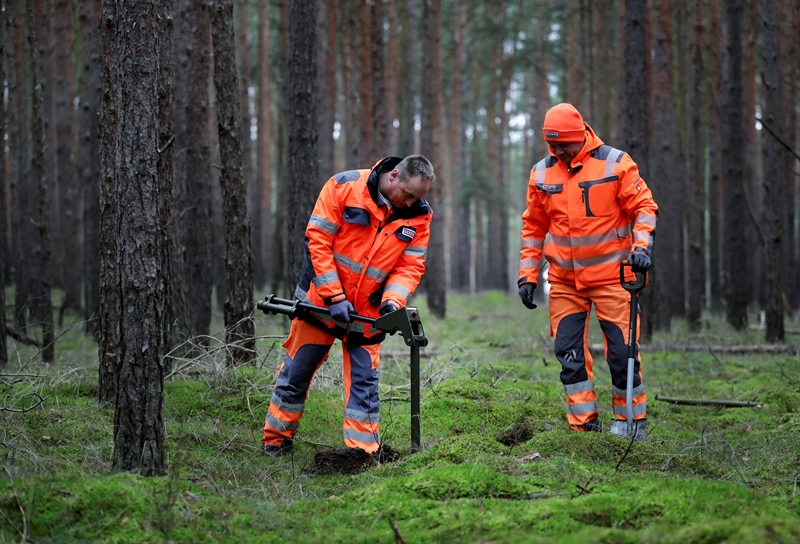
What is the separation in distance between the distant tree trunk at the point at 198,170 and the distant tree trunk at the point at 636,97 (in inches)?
231

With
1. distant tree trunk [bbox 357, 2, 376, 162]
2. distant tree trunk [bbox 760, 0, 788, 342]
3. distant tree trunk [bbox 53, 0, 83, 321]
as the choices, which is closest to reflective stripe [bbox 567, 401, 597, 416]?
distant tree trunk [bbox 760, 0, 788, 342]

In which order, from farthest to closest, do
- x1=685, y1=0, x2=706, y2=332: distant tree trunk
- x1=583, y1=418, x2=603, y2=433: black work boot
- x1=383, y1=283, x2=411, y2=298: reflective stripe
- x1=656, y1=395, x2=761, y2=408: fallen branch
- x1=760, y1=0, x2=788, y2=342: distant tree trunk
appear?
1. x1=685, y1=0, x2=706, y2=332: distant tree trunk
2. x1=760, y1=0, x2=788, y2=342: distant tree trunk
3. x1=656, y1=395, x2=761, y2=408: fallen branch
4. x1=583, y1=418, x2=603, y2=433: black work boot
5. x1=383, y1=283, x2=411, y2=298: reflective stripe

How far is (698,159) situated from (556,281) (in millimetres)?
13200

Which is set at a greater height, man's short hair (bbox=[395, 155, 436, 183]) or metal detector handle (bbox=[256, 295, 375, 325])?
man's short hair (bbox=[395, 155, 436, 183])

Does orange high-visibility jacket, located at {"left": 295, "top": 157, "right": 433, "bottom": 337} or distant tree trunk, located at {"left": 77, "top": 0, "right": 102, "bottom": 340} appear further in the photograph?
distant tree trunk, located at {"left": 77, "top": 0, "right": 102, "bottom": 340}

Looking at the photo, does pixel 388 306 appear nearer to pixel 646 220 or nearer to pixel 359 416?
pixel 359 416

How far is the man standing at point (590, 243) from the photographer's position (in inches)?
224

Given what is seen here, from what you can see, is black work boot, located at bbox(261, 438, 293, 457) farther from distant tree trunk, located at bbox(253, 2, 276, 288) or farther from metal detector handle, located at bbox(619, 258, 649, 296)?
distant tree trunk, located at bbox(253, 2, 276, 288)

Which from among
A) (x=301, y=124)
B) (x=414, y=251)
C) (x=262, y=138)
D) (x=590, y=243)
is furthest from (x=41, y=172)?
(x=262, y=138)

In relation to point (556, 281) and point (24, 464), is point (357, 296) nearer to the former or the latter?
point (556, 281)

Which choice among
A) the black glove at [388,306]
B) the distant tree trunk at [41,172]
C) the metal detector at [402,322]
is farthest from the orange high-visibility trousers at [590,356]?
the distant tree trunk at [41,172]

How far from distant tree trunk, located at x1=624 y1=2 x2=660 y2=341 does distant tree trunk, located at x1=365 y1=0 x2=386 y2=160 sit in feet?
18.3

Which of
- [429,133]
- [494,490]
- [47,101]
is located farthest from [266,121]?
[494,490]

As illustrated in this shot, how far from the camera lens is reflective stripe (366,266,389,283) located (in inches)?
206
